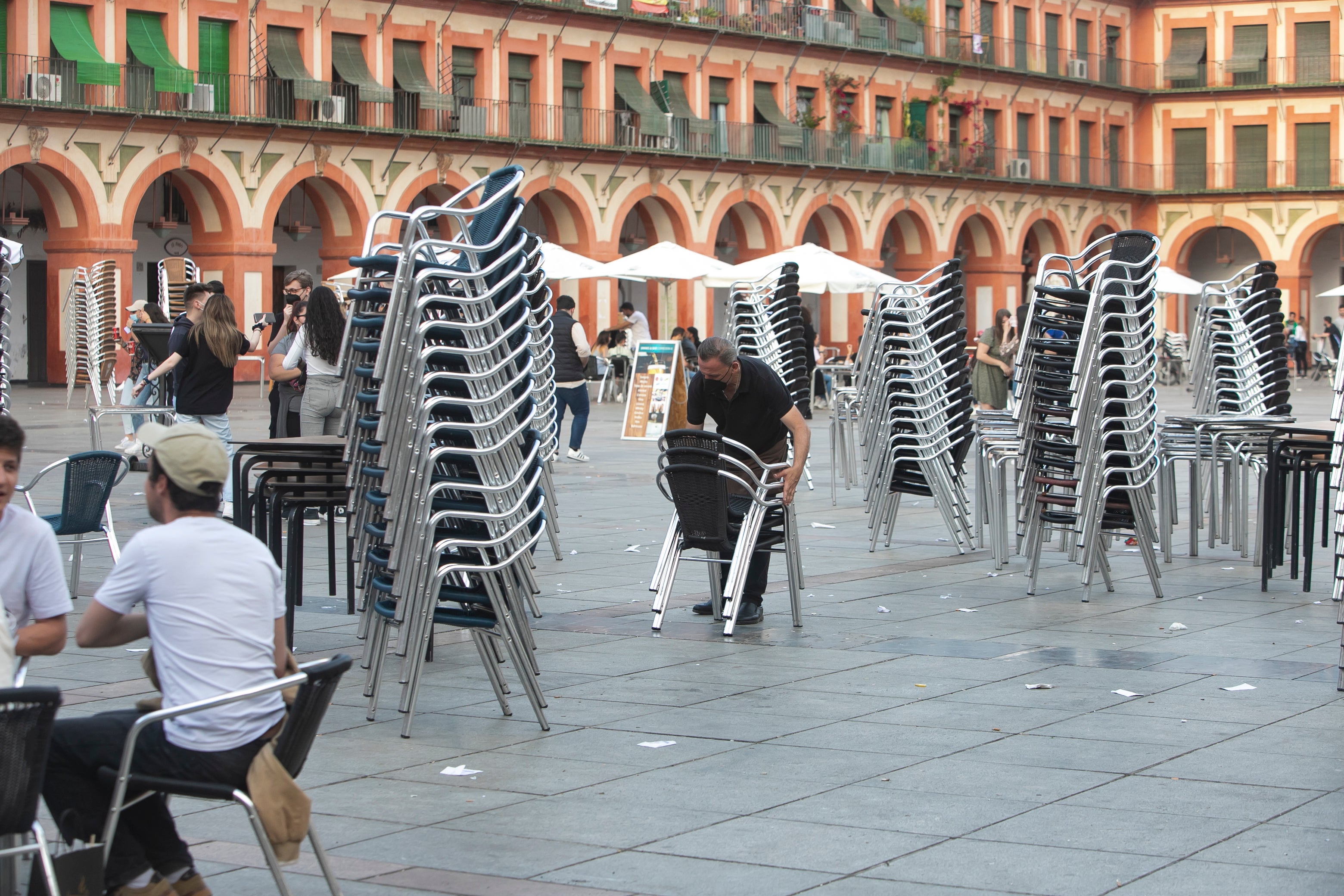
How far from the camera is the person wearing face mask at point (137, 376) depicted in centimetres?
1652

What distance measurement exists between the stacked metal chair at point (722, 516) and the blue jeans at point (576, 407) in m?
8.83

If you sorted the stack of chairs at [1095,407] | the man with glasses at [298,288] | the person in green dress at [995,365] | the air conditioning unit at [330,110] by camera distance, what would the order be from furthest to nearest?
the air conditioning unit at [330,110]
the person in green dress at [995,365]
the man with glasses at [298,288]
the stack of chairs at [1095,407]

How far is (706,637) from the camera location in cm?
898

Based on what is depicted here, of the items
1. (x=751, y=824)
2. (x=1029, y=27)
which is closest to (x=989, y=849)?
(x=751, y=824)

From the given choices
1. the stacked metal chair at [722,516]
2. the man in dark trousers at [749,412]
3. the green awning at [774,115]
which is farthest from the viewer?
the green awning at [774,115]

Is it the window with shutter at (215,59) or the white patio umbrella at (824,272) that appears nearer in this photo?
the white patio umbrella at (824,272)

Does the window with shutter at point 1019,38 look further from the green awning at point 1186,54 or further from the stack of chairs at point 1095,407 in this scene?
the stack of chairs at point 1095,407

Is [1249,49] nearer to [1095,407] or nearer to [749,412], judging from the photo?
[1095,407]

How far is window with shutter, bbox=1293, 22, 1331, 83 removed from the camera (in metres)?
55.2

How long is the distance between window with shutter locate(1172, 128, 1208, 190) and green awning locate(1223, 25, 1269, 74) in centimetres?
223

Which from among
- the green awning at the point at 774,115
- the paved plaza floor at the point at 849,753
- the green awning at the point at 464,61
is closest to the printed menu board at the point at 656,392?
the paved plaza floor at the point at 849,753

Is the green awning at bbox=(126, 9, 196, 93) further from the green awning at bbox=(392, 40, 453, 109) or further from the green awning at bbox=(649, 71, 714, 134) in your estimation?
the green awning at bbox=(649, 71, 714, 134)

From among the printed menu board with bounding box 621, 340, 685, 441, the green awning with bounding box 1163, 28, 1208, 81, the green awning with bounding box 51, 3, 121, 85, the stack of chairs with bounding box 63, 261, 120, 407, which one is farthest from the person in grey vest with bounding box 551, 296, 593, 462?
the green awning with bounding box 1163, 28, 1208, 81

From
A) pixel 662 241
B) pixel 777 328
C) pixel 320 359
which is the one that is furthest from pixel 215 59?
pixel 320 359
